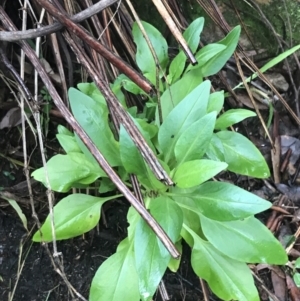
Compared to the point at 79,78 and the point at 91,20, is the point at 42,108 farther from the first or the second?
the point at 91,20

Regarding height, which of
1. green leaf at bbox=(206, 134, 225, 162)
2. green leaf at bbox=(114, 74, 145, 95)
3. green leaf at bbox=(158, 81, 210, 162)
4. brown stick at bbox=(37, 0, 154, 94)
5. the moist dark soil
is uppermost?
brown stick at bbox=(37, 0, 154, 94)

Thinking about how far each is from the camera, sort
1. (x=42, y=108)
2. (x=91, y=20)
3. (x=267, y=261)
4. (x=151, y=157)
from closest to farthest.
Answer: (x=151, y=157) → (x=267, y=261) → (x=91, y=20) → (x=42, y=108)

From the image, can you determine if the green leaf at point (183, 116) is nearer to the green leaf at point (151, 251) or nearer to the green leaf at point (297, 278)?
the green leaf at point (151, 251)

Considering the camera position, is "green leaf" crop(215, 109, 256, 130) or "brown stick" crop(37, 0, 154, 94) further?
"green leaf" crop(215, 109, 256, 130)

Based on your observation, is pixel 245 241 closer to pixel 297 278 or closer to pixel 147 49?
pixel 297 278

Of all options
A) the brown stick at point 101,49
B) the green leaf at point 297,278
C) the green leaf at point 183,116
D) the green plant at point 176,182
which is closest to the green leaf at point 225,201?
the green plant at point 176,182

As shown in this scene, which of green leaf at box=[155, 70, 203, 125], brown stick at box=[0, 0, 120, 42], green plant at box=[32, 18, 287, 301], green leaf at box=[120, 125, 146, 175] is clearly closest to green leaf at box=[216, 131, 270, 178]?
green plant at box=[32, 18, 287, 301]

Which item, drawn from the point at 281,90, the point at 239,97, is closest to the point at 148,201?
the point at 239,97

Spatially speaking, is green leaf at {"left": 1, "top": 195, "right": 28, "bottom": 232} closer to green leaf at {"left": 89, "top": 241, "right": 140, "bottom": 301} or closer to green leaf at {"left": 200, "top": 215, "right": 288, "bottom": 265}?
green leaf at {"left": 89, "top": 241, "right": 140, "bottom": 301}
